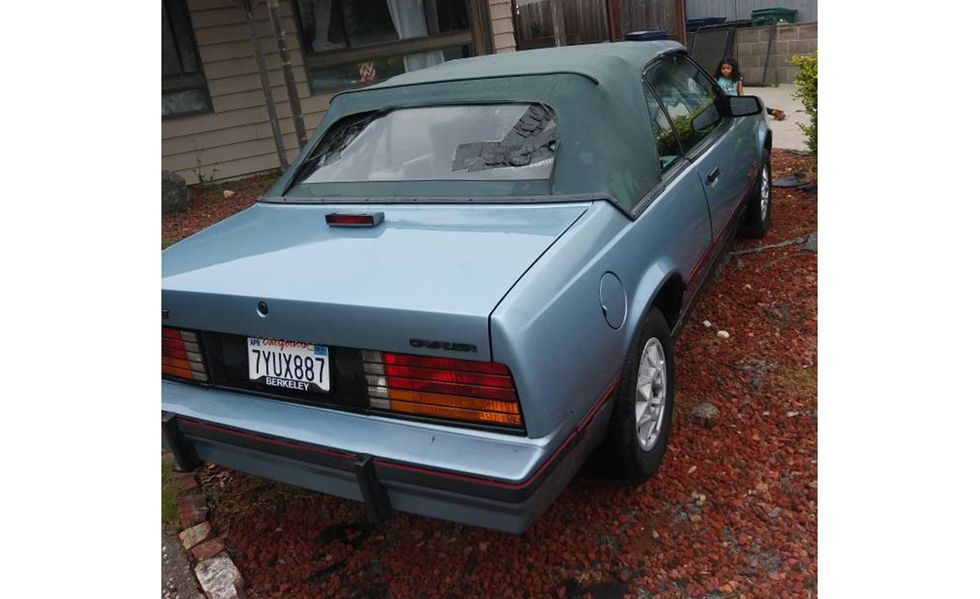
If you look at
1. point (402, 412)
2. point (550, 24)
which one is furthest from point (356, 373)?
point (550, 24)

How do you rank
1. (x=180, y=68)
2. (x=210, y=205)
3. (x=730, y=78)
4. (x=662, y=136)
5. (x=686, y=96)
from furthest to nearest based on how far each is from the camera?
(x=180, y=68) → (x=210, y=205) → (x=730, y=78) → (x=686, y=96) → (x=662, y=136)

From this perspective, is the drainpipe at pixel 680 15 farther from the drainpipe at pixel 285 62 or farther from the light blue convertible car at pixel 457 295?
the light blue convertible car at pixel 457 295

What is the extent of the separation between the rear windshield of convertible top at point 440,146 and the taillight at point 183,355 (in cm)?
104

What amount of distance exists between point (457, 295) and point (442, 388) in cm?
28

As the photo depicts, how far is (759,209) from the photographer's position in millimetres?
5020

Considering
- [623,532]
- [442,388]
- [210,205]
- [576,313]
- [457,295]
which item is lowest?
[623,532]

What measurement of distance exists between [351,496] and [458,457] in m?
0.43

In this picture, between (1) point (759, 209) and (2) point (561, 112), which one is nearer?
(2) point (561, 112)

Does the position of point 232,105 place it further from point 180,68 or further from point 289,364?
point 289,364

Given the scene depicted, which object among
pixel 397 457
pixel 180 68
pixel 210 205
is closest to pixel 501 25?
pixel 180 68

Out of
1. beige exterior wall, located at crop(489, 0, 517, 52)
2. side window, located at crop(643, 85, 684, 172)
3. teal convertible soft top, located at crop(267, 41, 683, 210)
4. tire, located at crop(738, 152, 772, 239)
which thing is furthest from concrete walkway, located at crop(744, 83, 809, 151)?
teal convertible soft top, located at crop(267, 41, 683, 210)

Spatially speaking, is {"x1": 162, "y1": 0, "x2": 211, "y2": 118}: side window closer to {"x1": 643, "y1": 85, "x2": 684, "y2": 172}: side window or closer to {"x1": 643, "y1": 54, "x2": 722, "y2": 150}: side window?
{"x1": 643, "y1": 54, "x2": 722, "y2": 150}: side window

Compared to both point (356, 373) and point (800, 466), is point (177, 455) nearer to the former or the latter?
point (356, 373)

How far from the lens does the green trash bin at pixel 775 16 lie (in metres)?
13.2
